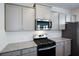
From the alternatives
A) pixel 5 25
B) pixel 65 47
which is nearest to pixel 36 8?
pixel 5 25

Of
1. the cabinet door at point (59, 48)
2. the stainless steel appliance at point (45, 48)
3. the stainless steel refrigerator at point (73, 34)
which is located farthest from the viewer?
the stainless steel refrigerator at point (73, 34)

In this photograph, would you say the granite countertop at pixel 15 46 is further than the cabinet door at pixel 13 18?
No

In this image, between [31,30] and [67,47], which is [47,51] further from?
[67,47]

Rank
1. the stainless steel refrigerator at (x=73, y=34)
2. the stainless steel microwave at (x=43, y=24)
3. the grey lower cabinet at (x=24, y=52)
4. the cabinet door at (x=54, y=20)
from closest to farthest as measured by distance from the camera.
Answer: the grey lower cabinet at (x=24, y=52) → the stainless steel microwave at (x=43, y=24) → the cabinet door at (x=54, y=20) → the stainless steel refrigerator at (x=73, y=34)

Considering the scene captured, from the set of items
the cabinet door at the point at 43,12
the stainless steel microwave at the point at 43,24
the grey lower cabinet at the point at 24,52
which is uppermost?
the cabinet door at the point at 43,12

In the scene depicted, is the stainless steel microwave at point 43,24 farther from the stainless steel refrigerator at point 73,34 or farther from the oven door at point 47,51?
the stainless steel refrigerator at point 73,34

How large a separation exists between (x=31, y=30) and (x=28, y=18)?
15.5 inches

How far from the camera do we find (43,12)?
2828 millimetres

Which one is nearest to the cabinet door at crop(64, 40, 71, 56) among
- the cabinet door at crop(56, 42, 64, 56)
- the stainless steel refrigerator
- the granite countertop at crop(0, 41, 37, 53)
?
the stainless steel refrigerator

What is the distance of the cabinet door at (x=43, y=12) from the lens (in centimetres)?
268

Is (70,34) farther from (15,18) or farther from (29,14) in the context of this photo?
(15,18)

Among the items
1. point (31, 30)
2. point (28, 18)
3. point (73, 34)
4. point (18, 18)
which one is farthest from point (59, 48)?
point (18, 18)

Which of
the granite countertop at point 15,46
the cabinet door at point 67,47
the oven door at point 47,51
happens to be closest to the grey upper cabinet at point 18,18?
the granite countertop at point 15,46

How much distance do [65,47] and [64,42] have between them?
24 centimetres
